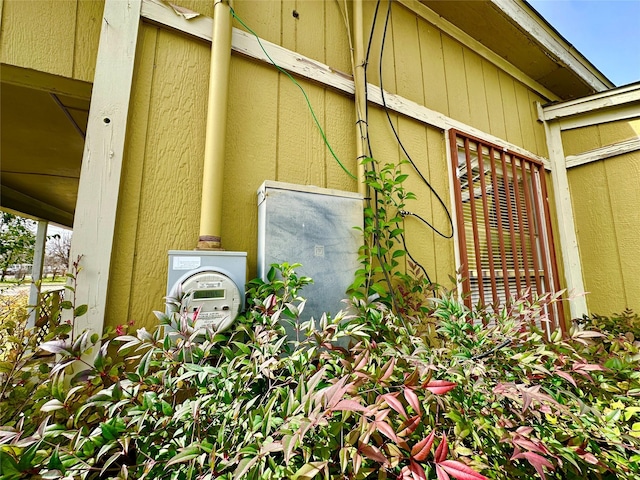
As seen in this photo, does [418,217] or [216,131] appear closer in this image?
[216,131]

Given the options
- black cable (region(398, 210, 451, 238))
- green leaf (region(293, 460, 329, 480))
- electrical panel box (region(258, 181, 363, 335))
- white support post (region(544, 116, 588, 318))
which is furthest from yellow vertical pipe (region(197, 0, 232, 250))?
white support post (region(544, 116, 588, 318))

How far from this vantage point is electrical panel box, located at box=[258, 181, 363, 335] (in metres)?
1.05

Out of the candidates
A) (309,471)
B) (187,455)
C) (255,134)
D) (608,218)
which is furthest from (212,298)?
(608,218)

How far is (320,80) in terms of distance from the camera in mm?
1394

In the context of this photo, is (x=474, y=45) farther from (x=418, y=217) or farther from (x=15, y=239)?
(x=15, y=239)

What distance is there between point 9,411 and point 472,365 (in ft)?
3.67

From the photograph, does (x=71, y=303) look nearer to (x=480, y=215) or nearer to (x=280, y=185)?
(x=280, y=185)

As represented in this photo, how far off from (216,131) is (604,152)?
3001 millimetres

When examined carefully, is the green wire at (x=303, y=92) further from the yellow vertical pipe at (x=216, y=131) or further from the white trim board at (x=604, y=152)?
the white trim board at (x=604, y=152)

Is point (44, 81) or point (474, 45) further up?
point (474, 45)

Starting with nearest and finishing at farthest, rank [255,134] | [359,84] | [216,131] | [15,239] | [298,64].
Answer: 1. [216,131]
2. [255,134]
3. [298,64]
4. [359,84]
5. [15,239]

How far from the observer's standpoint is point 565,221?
93.7 inches

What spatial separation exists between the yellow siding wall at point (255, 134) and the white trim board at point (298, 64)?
0.04m

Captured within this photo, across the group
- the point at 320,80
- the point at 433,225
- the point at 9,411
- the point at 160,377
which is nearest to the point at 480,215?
the point at 433,225
